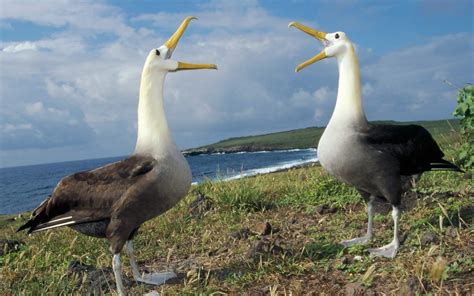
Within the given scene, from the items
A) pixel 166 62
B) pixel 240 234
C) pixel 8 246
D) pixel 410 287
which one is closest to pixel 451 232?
pixel 410 287

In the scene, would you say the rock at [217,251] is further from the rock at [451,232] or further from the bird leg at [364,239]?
the rock at [451,232]

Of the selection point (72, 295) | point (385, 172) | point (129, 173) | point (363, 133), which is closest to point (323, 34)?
point (363, 133)

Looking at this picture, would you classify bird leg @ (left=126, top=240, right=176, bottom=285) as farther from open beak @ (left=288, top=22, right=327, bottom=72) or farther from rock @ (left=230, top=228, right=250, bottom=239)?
open beak @ (left=288, top=22, right=327, bottom=72)

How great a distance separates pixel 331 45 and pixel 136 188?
2.93 m

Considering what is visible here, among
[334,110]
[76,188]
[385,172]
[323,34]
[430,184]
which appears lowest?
[430,184]

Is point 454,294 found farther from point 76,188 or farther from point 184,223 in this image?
point 184,223

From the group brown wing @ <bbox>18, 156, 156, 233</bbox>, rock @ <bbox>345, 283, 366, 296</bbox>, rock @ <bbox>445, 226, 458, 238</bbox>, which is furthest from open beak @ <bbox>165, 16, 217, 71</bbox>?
rock @ <bbox>445, 226, 458, 238</bbox>

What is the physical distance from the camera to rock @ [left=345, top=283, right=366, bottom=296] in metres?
4.10

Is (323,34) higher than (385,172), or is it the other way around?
(323,34)

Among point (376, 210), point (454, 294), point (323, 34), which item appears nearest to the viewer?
point (454, 294)

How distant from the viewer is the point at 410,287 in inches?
151

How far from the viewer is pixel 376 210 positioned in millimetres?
6832

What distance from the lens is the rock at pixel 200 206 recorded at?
26.3 feet

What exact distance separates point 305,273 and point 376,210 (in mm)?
2423
